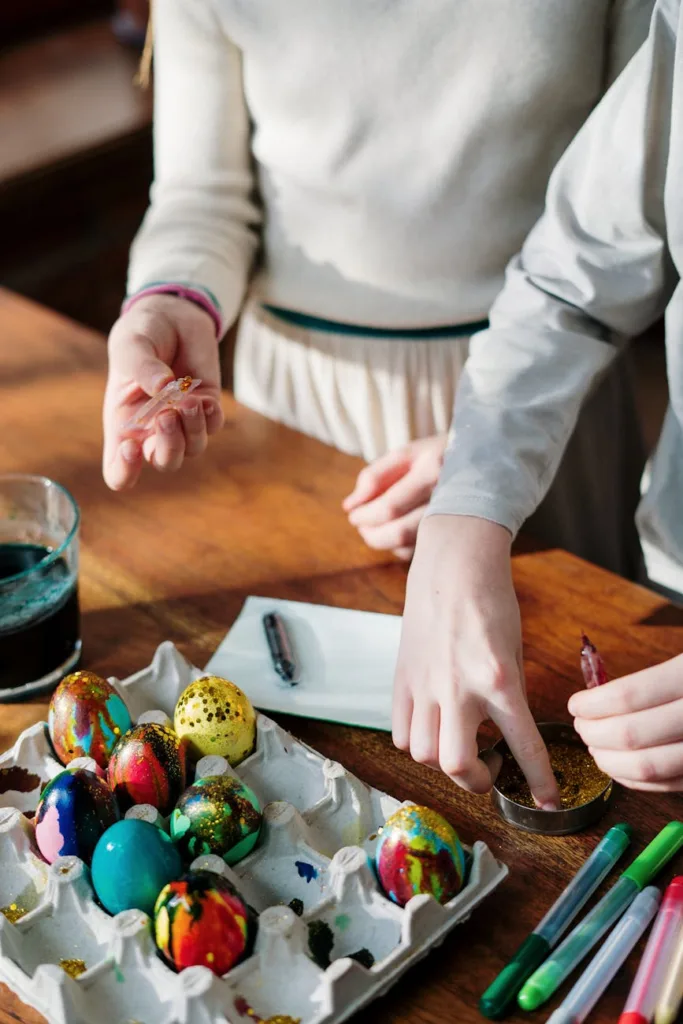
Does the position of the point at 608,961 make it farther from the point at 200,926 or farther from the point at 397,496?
the point at 397,496

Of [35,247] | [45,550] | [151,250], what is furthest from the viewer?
[35,247]

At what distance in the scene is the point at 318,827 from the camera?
777 millimetres

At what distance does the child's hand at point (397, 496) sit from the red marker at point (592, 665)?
0.71 ft

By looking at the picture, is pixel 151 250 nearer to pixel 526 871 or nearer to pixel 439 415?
pixel 439 415

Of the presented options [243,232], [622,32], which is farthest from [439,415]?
[622,32]

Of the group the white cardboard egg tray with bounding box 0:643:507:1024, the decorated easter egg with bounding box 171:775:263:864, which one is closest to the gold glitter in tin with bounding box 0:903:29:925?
the white cardboard egg tray with bounding box 0:643:507:1024

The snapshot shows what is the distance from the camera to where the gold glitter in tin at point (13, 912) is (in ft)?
2.37

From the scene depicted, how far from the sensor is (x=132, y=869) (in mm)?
688

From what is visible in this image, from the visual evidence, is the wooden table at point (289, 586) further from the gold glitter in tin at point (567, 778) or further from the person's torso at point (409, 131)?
the person's torso at point (409, 131)

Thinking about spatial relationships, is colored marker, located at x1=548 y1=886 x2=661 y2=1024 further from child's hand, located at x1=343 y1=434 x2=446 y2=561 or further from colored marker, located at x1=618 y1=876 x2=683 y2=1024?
child's hand, located at x1=343 y1=434 x2=446 y2=561

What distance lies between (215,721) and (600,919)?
0.30 metres

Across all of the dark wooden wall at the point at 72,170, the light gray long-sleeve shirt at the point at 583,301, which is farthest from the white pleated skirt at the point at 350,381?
the dark wooden wall at the point at 72,170

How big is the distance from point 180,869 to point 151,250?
74 cm

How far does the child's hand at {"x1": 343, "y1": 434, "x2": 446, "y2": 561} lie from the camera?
1.03m
